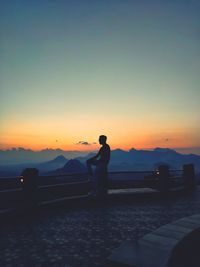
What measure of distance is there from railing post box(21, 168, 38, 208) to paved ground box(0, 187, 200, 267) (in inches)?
24.8

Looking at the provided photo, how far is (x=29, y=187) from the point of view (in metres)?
11.8

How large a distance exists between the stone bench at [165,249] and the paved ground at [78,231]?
893 millimetres

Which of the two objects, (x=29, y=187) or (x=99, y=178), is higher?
(x=99, y=178)

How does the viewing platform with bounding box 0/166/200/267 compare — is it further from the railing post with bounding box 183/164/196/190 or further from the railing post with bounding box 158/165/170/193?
the railing post with bounding box 183/164/196/190

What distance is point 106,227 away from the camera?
9.15 metres

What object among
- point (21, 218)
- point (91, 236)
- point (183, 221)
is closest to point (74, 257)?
point (91, 236)

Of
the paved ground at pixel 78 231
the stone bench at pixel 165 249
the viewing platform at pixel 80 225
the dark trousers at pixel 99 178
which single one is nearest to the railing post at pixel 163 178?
the viewing platform at pixel 80 225

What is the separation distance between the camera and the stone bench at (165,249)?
200 inches

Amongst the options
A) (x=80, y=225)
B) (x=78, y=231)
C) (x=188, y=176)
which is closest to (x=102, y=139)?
(x=80, y=225)

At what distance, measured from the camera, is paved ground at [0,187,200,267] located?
6395mm

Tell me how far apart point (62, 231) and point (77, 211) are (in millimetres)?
3559

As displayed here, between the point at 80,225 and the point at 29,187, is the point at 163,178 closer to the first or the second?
the point at 29,187

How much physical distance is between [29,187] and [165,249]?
24.2 feet

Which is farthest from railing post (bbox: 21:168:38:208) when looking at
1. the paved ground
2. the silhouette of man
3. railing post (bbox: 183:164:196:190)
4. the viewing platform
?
railing post (bbox: 183:164:196:190)
